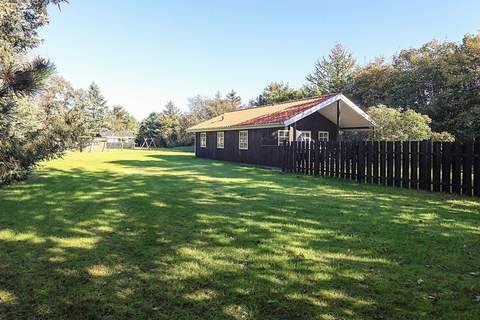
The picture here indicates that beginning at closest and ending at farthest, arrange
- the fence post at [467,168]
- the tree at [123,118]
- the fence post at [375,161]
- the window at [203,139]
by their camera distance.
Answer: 1. the fence post at [467,168]
2. the fence post at [375,161]
3. the window at [203,139]
4. the tree at [123,118]

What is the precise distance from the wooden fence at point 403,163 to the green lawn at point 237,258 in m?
1.41

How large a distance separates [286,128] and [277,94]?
32797mm

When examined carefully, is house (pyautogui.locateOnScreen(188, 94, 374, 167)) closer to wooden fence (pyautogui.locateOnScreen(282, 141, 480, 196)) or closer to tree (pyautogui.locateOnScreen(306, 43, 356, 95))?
wooden fence (pyautogui.locateOnScreen(282, 141, 480, 196))

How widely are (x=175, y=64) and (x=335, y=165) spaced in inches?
1014

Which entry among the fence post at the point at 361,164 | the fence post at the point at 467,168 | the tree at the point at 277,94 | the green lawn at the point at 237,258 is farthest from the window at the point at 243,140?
the tree at the point at 277,94

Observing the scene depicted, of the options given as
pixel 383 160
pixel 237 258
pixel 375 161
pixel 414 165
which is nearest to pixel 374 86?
pixel 375 161

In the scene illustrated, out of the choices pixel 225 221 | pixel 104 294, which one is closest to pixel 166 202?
pixel 225 221

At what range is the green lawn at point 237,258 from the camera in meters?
3.19

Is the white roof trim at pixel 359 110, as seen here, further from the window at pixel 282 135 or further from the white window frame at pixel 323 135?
the window at pixel 282 135

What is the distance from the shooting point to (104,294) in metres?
3.41

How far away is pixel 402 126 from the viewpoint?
60.8 feet

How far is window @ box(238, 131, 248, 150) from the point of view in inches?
845

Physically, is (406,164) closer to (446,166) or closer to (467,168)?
(446,166)

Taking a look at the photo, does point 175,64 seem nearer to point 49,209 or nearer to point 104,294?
point 49,209
